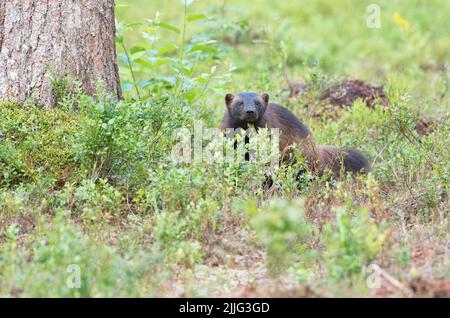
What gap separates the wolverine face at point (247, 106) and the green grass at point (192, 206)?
0.25m

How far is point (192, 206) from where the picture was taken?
5152 millimetres

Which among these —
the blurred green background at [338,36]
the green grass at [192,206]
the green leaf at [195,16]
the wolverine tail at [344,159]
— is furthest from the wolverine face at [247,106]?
the blurred green background at [338,36]

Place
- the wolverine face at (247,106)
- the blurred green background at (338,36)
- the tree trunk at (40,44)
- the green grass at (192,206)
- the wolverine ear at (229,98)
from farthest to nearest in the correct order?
the blurred green background at (338,36), the wolverine ear at (229,98), the wolverine face at (247,106), the tree trunk at (40,44), the green grass at (192,206)

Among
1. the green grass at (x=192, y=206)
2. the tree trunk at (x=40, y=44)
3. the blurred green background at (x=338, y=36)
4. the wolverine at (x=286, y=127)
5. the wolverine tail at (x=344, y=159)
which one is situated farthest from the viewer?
the blurred green background at (x=338, y=36)

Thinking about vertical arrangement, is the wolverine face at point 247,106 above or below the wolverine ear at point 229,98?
below

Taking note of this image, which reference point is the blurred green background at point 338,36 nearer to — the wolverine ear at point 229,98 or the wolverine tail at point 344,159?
the wolverine ear at point 229,98

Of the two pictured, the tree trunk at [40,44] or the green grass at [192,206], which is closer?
the green grass at [192,206]

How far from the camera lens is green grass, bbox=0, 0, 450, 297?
4.24 meters

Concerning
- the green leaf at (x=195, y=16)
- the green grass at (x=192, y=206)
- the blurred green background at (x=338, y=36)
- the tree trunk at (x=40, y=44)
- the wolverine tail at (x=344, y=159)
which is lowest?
the green grass at (x=192, y=206)

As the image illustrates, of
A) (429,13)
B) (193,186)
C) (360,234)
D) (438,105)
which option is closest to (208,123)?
(193,186)

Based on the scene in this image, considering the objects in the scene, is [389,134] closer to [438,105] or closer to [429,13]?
[438,105]

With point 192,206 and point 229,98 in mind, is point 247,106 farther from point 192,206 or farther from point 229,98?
point 192,206

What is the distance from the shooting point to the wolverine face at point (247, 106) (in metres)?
7.38

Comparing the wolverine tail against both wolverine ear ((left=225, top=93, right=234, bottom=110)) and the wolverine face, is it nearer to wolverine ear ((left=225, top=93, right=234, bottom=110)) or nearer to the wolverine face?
the wolverine face
